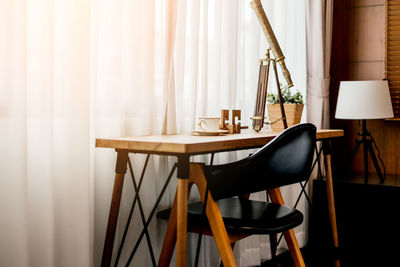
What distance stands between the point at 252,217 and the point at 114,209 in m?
0.54

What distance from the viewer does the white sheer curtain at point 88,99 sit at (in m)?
1.55

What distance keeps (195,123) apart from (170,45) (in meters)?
0.46

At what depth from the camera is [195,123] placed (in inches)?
96.6

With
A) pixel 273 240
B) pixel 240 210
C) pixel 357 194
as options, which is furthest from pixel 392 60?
pixel 240 210

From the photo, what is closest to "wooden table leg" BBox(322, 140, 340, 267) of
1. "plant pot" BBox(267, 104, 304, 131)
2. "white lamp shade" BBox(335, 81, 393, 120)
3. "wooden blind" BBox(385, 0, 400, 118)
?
"plant pot" BBox(267, 104, 304, 131)

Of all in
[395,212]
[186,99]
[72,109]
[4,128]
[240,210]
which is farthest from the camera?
[395,212]

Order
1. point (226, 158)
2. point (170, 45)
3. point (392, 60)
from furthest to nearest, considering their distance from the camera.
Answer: point (392, 60), point (226, 158), point (170, 45)

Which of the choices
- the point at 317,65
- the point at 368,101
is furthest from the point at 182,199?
the point at 317,65

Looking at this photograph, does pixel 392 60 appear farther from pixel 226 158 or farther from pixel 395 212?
pixel 226 158

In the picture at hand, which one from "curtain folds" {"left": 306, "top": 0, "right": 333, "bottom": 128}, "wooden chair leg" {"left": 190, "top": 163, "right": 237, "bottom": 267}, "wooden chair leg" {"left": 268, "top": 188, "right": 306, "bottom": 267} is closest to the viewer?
"wooden chair leg" {"left": 190, "top": 163, "right": 237, "bottom": 267}

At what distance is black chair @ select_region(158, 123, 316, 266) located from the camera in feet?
5.70

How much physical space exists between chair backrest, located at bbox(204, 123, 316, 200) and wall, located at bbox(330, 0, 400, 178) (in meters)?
2.24

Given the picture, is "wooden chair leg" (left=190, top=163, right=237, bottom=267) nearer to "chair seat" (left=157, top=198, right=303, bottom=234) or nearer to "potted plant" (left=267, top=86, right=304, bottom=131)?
"chair seat" (left=157, top=198, right=303, bottom=234)

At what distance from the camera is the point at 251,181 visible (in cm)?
175
